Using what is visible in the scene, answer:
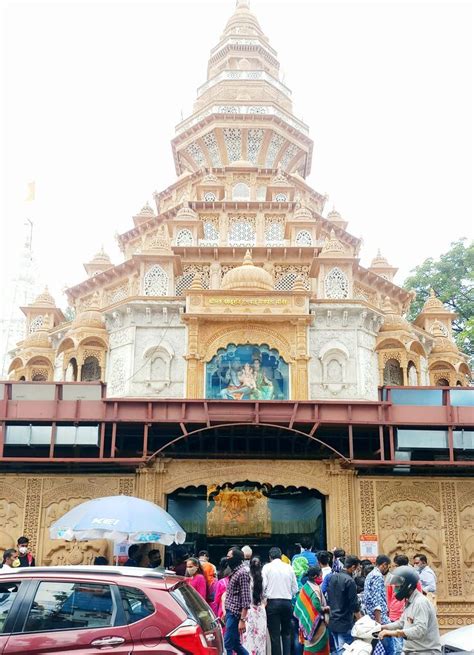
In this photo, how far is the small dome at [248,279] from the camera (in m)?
22.9

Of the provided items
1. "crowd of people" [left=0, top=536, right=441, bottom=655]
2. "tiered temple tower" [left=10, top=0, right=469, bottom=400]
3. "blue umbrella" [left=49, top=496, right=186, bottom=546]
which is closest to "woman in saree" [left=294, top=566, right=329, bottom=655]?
"crowd of people" [left=0, top=536, right=441, bottom=655]

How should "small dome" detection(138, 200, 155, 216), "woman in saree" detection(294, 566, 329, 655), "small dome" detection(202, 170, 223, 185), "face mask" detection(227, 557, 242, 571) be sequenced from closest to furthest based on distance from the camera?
"woman in saree" detection(294, 566, 329, 655) < "face mask" detection(227, 557, 242, 571) < "small dome" detection(202, 170, 223, 185) < "small dome" detection(138, 200, 155, 216)

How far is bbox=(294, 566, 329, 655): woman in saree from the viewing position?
8766 millimetres

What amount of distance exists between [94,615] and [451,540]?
41.9 ft

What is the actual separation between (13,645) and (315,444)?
12.6m

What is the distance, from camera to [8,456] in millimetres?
17031

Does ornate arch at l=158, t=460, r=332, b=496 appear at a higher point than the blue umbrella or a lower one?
higher

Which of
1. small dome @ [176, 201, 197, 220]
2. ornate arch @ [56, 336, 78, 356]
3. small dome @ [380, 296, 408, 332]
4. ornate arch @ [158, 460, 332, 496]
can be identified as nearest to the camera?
ornate arch @ [158, 460, 332, 496]

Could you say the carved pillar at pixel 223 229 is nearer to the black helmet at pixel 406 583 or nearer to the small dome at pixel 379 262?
the small dome at pixel 379 262

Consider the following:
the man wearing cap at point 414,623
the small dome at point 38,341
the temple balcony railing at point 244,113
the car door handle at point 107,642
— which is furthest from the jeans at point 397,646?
the temple balcony railing at point 244,113

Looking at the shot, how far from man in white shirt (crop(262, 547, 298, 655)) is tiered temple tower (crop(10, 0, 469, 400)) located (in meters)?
11.5

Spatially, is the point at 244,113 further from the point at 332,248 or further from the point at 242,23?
the point at 332,248

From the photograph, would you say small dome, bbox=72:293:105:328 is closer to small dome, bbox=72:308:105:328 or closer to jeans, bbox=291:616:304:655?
small dome, bbox=72:308:105:328

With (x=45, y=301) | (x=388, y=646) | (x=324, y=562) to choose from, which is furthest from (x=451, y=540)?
(x=45, y=301)
